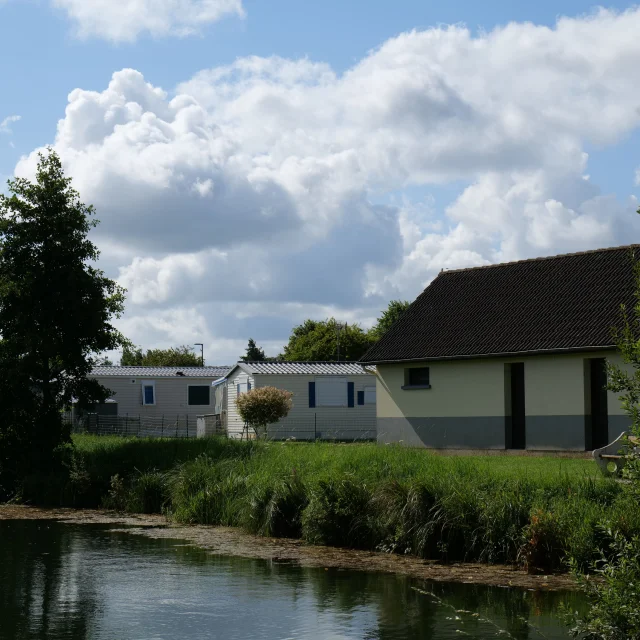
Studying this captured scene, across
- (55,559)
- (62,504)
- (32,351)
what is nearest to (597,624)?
(55,559)

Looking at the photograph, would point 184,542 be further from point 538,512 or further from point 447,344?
point 447,344

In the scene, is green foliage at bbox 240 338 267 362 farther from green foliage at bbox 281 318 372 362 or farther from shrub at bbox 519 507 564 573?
shrub at bbox 519 507 564 573

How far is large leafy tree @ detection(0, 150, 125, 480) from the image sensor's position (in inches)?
1082

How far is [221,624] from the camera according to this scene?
1138 centimetres

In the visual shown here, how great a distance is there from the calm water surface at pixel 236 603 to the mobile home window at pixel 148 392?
3524cm

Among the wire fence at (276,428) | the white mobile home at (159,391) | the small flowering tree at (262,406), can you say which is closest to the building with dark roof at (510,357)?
the small flowering tree at (262,406)

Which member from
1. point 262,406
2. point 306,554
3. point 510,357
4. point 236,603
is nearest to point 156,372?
point 262,406

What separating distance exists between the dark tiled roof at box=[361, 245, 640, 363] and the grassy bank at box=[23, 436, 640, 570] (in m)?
5.79

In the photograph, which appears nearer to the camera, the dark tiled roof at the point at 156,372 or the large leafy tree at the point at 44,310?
the large leafy tree at the point at 44,310

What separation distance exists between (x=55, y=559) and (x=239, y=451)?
7.53 metres

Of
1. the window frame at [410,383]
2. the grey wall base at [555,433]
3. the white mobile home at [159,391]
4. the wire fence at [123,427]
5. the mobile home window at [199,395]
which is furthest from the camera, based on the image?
the mobile home window at [199,395]

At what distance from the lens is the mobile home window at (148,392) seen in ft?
170

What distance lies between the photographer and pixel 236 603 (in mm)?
12578

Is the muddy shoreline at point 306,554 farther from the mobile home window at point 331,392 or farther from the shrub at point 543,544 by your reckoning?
the mobile home window at point 331,392
